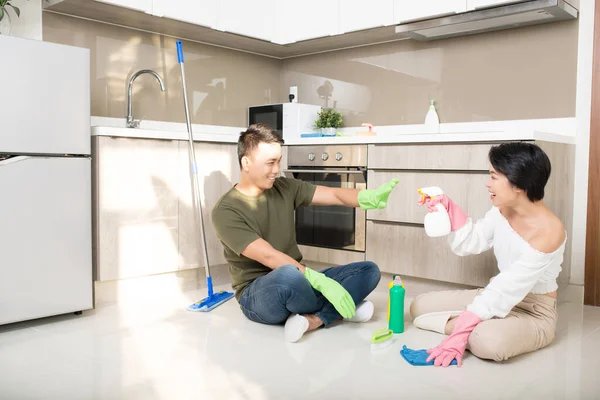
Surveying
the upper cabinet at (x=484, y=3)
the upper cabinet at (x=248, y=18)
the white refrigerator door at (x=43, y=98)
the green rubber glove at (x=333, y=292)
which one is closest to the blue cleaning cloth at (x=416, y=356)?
the green rubber glove at (x=333, y=292)

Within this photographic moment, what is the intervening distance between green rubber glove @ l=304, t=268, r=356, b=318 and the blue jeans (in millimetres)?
48

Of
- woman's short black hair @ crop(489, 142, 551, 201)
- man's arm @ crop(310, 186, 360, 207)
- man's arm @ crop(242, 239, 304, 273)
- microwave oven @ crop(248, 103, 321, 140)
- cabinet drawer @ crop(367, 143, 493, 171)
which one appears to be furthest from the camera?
microwave oven @ crop(248, 103, 321, 140)

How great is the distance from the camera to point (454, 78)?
12.0 ft

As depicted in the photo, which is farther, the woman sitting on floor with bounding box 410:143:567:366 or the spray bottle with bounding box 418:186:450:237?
the spray bottle with bounding box 418:186:450:237

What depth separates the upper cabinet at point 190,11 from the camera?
3.38 m

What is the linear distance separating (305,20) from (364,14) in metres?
0.49

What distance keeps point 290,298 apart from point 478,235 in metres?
0.82

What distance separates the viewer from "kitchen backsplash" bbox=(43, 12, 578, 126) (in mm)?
3303

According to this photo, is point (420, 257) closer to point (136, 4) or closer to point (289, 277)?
point (289, 277)

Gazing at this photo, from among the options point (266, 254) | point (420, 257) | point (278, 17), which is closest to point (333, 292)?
point (266, 254)

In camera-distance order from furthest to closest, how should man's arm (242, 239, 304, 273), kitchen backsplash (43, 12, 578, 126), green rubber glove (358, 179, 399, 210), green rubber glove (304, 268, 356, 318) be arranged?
1. kitchen backsplash (43, 12, 578, 126)
2. green rubber glove (358, 179, 399, 210)
3. man's arm (242, 239, 304, 273)
4. green rubber glove (304, 268, 356, 318)

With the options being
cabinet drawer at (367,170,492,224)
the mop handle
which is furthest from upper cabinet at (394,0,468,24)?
the mop handle

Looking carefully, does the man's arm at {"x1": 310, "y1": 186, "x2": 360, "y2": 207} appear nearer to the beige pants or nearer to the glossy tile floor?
the glossy tile floor

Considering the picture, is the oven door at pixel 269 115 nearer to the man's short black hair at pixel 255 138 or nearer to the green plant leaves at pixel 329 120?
the green plant leaves at pixel 329 120
